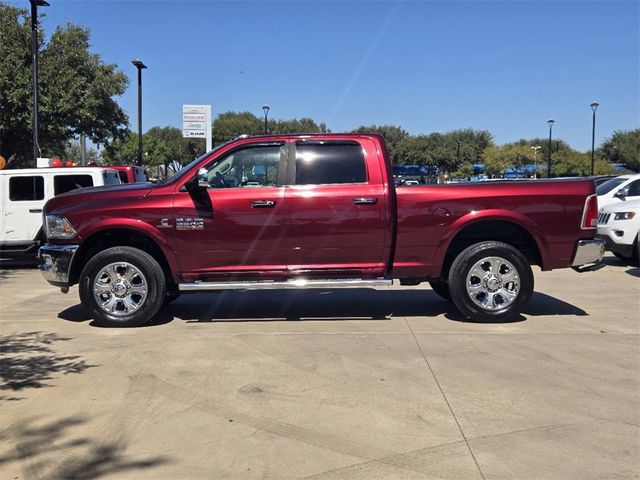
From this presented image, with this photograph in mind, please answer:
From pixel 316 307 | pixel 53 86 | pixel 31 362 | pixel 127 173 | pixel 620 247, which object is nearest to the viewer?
pixel 31 362

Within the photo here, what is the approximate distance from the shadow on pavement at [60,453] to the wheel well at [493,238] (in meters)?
4.51

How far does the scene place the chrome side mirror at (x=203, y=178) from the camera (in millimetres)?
6453

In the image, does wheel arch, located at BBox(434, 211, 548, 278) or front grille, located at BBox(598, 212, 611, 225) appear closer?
wheel arch, located at BBox(434, 211, 548, 278)

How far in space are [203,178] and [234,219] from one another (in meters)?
0.58

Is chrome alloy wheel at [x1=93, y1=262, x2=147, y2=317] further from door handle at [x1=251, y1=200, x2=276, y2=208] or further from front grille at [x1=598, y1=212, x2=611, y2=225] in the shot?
front grille at [x1=598, y1=212, x2=611, y2=225]

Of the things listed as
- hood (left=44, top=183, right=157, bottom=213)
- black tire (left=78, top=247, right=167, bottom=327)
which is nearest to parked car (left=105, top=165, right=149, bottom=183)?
hood (left=44, top=183, right=157, bottom=213)

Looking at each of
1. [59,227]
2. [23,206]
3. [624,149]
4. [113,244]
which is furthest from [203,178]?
[624,149]

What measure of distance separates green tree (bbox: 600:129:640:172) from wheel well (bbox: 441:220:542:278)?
68.7 meters

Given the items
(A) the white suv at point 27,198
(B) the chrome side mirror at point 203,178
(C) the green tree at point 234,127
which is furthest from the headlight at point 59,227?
(C) the green tree at point 234,127

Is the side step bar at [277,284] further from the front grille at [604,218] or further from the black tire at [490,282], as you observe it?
the front grille at [604,218]

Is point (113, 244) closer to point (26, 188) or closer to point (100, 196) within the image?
point (100, 196)

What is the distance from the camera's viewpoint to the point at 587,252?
6715mm

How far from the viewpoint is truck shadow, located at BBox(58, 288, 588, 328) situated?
7113mm

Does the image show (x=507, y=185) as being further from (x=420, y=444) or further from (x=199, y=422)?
(x=199, y=422)
